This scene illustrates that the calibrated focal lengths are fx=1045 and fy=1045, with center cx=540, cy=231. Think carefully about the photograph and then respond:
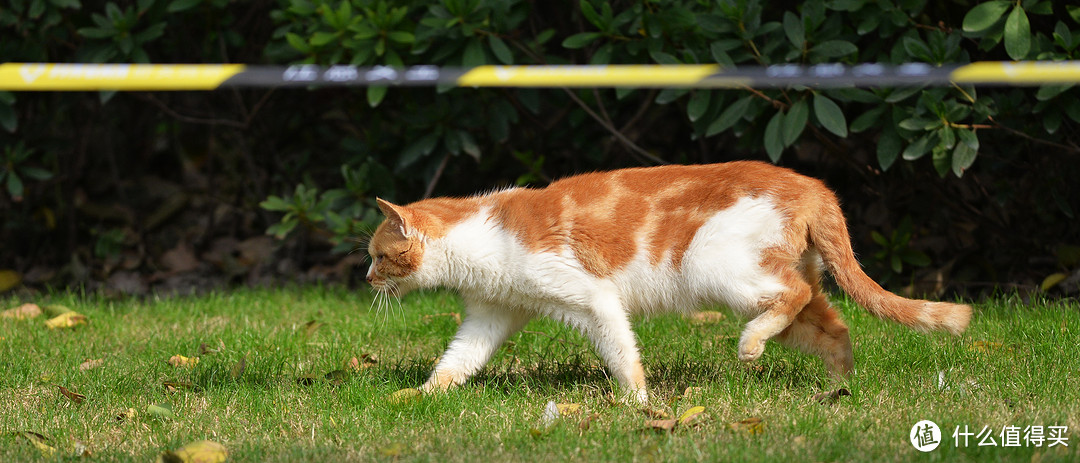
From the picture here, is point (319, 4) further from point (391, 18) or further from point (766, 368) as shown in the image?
point (766, 368)

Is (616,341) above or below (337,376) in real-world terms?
above

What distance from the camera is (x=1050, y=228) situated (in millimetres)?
5672

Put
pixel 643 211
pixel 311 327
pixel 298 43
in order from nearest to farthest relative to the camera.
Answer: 1. pixel 643 211
2. pixel 311 327
3. pixel 298 43

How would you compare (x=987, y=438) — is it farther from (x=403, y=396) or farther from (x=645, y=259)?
(x=403, y=396)

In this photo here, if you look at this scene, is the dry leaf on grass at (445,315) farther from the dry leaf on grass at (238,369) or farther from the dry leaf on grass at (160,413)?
the dry leaf on grass at (160,413)

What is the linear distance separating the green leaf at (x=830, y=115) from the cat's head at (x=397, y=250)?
1984 millimetres

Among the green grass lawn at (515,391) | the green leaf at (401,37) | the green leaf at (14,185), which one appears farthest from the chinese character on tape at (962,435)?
the green leaf at (14,185)

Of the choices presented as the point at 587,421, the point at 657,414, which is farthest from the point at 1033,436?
the point at 587,421

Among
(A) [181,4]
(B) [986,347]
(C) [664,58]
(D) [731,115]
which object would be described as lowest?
(B) [986,347]

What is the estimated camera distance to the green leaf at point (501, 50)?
5.19 m

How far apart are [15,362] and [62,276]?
9.04 feet

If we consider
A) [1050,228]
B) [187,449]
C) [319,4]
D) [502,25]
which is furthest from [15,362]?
[1050,228]

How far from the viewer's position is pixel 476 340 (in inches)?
156

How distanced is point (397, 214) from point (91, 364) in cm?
165
